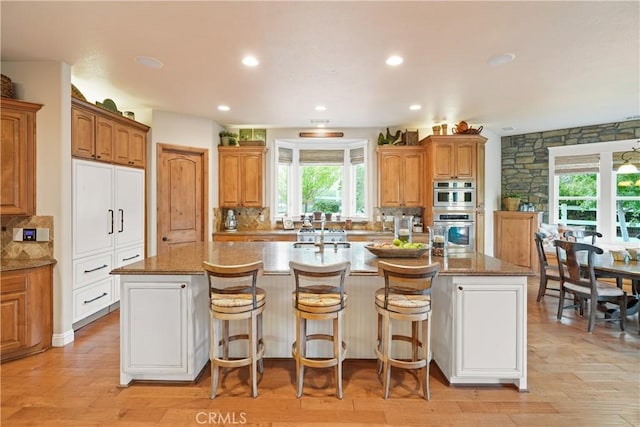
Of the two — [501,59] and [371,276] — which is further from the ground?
[501,59]

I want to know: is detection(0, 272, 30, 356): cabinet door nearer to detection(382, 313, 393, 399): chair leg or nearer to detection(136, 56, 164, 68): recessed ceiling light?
detection(136, 56, 164, 68): recessed ceiling light

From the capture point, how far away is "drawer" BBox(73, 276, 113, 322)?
3373 mm

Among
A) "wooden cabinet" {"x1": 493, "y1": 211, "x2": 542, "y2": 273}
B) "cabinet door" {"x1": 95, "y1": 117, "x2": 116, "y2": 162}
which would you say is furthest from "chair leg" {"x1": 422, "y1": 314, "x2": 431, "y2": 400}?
"wooden cabinet" {"x1": 493, "y1": 211, "x2": 542, "y2": 273}

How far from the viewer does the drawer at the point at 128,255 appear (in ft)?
13.2

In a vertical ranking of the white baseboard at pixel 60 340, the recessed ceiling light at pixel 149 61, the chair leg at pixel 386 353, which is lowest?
the white baseboard at pixel 60 340

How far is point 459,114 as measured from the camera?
4.86m

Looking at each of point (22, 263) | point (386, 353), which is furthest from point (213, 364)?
point (22, 263)


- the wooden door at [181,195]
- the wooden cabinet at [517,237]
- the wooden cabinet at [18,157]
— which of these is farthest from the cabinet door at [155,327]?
the wooden cabinet at [517,237]

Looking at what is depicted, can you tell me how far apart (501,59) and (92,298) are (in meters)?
4.89

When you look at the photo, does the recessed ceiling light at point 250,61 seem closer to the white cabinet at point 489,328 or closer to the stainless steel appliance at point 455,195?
the white cabinet at point 489,328

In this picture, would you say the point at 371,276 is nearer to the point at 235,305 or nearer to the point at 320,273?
the point at 320,273

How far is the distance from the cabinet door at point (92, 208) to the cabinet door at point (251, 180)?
81.9 inches

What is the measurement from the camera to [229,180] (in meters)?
5.56

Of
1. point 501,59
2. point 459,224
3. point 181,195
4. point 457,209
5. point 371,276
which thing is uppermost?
point 501,59
